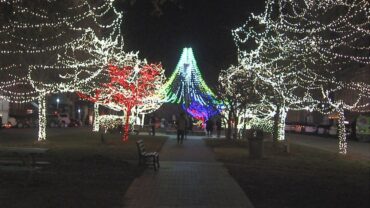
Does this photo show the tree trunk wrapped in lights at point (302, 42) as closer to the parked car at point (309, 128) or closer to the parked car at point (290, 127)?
the parked car at point (309, 128)

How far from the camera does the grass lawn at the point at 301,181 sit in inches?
491

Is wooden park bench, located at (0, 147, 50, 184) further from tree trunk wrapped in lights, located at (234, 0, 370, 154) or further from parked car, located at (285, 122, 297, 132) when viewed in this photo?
parked car, located at (285, 122, 297, 132)

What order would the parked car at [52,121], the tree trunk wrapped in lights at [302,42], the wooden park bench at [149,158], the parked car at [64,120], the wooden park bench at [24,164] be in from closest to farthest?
the wooden park bench at [24,164] → the wooden park bench at [149,158] → the tree trunk wrapped in lights at [302,42] → the parked car at [52,121] → the parked car at [64,120]

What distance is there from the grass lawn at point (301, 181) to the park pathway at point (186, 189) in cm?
37

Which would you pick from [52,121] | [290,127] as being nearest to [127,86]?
[290,127]

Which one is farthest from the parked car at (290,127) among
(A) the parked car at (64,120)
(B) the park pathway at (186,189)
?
(B) the park pathway at (186,189)

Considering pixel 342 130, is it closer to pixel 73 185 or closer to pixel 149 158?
pixel 149 158

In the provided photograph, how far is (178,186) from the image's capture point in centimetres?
1443

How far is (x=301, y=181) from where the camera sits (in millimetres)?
15906

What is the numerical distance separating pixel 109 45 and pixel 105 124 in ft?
40.3

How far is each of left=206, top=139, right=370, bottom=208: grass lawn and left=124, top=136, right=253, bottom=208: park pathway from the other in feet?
1.21

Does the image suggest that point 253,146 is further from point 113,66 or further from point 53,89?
point 113,66

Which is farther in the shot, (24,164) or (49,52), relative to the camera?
(49,52)

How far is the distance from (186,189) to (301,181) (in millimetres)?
3547
